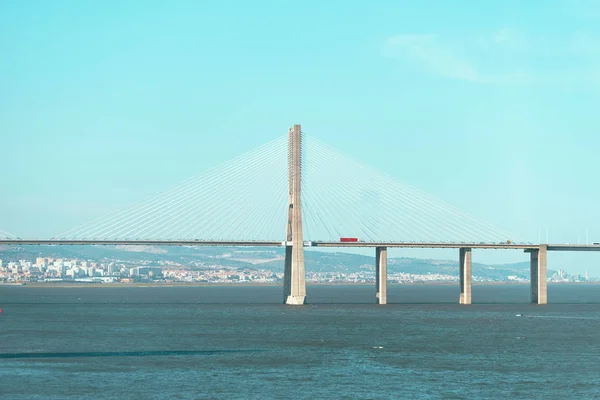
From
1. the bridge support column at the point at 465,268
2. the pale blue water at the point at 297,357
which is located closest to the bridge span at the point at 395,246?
the bridge support column at the point at 465,268

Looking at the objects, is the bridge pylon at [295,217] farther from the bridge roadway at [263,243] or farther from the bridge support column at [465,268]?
the bridge support column at [465,268]

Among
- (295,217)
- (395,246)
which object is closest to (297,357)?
(295,217)

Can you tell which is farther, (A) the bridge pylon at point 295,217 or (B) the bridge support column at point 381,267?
(B) the bridge support column at point 381,267

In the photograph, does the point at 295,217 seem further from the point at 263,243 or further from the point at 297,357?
the point at 297,357

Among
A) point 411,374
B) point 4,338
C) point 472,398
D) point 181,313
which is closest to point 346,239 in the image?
point 181,313

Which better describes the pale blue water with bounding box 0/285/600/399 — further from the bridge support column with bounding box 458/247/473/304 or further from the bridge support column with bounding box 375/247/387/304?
the bridge support column with bounding box 458/247/473/304

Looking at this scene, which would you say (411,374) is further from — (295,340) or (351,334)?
(351,334)
